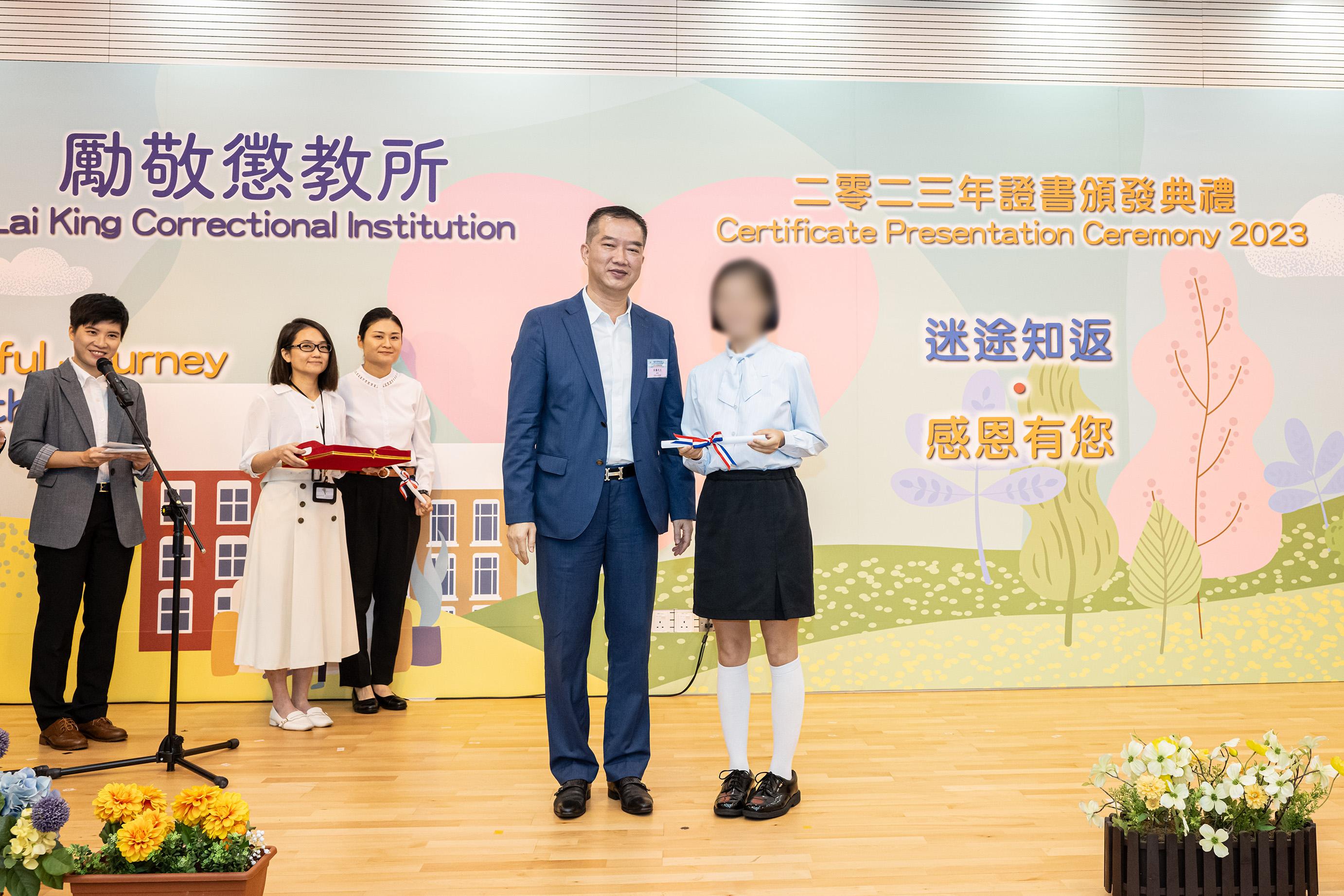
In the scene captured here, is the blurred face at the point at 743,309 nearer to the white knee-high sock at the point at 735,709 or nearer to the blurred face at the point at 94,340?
the white knee-high sock at the point at 735,709

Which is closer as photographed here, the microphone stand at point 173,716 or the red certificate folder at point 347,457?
the microphone stand at point 173,716

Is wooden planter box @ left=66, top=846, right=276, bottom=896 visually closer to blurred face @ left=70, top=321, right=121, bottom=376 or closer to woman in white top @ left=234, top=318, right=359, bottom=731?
woman in white top @ left=234, top=318, right=359, bottom=731

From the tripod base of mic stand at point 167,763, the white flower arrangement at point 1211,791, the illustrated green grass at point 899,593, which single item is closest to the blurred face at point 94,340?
the tripod base of mic stand at point 167,763

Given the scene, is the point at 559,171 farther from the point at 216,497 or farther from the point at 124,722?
the point at 124,722

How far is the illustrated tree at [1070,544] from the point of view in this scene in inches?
180

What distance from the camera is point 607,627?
2.95 m

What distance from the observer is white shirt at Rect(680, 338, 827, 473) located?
2848mm

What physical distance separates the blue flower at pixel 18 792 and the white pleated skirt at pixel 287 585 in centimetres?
212

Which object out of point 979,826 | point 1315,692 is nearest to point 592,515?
point 979,826

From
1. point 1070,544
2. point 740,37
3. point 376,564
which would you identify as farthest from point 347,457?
point 1070,544

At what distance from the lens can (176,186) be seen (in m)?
4.41

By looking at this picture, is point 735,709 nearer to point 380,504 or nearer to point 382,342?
point 380,504

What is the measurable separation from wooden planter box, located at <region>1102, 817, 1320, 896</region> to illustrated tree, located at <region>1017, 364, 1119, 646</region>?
2472 mm

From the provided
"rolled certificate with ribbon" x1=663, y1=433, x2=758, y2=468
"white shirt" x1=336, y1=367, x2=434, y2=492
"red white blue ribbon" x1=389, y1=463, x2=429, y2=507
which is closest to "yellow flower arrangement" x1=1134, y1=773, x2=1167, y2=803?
"rolled certificate with ribbon" x1=663, y1=433, x2=758, y2=468
